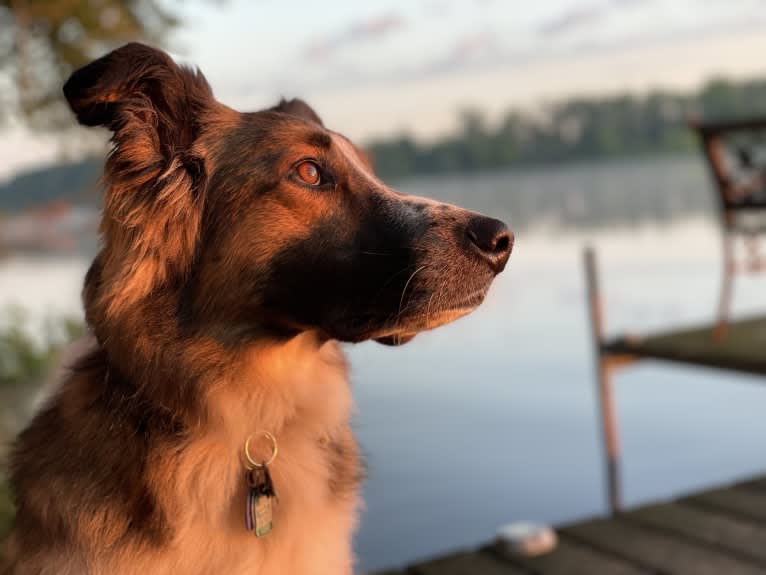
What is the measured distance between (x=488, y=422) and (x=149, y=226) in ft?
20.4

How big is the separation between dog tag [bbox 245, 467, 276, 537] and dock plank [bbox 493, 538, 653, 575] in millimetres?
1619

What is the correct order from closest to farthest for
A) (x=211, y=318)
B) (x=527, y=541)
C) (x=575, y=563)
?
(x=211, y=318), (x=575, y=563), (x=527, y=541)

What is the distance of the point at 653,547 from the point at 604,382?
110 inches

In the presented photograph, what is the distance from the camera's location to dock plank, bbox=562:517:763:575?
3.18m

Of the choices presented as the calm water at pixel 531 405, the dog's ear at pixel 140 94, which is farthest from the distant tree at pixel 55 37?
the dog's ear at pixel 140 94

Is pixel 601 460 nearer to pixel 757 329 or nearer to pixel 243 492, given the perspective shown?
pixel 757 329

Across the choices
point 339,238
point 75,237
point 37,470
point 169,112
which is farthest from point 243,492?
point 75,237

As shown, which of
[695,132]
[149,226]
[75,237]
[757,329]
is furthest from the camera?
[757,329]

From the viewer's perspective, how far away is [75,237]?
193 inches

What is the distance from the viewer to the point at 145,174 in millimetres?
1997

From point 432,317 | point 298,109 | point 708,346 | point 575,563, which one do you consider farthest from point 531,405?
point 432,317

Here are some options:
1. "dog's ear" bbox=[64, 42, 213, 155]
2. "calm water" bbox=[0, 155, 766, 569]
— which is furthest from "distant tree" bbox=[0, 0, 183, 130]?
"dog's ear" bbox=[64, 42, 213, 155]

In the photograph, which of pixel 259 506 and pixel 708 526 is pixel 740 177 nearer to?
pixel 708 526

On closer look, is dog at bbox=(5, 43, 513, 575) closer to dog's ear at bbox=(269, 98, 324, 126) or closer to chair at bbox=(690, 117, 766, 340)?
dog's ear at bbox=(269, 98, 324, 126)
